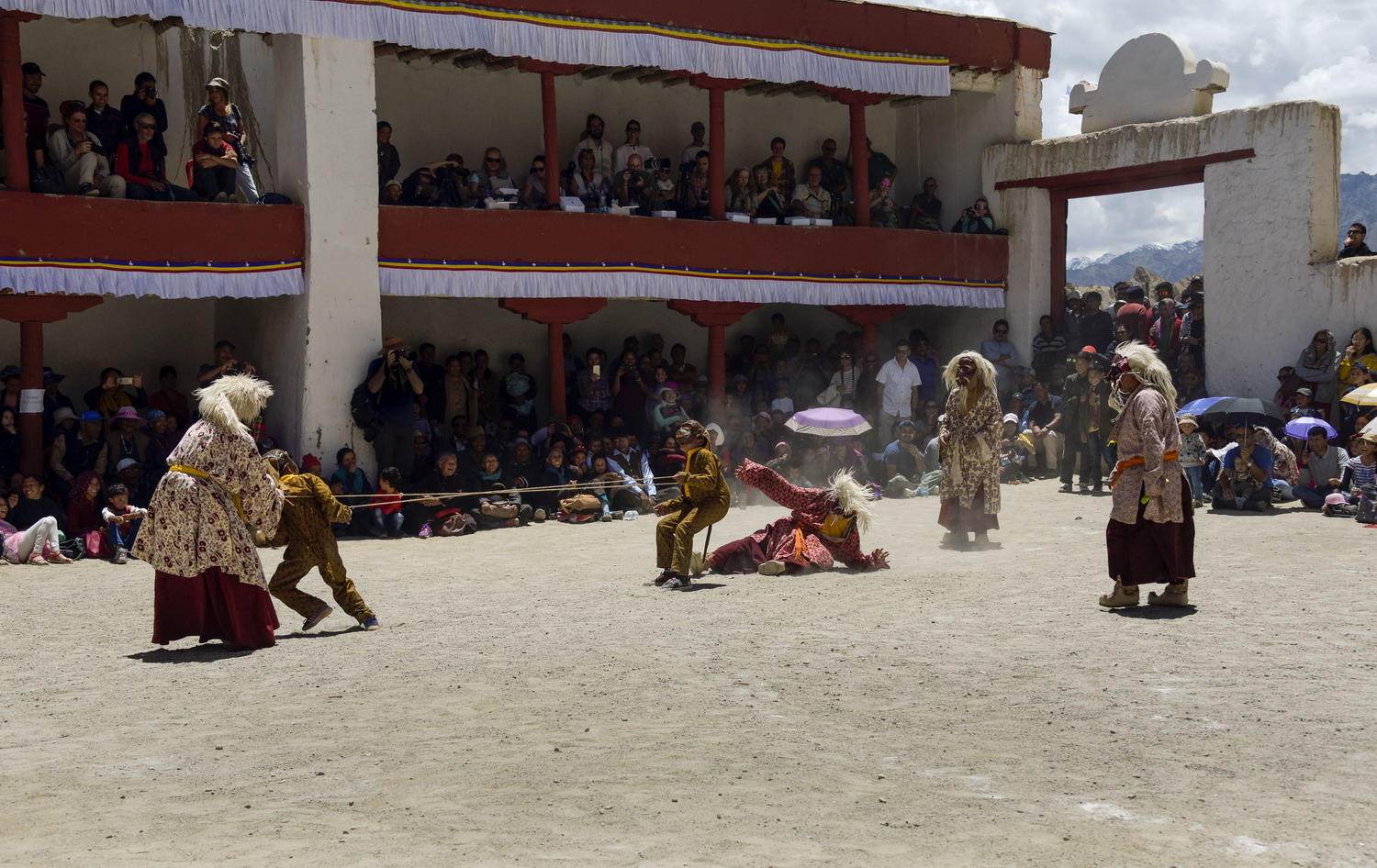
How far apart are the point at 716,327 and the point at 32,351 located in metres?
7.33

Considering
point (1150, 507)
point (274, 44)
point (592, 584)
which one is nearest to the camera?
point (1150, 507)

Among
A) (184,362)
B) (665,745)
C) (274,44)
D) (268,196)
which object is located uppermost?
(274,44)

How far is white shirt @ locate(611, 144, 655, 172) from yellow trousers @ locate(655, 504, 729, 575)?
7917 mm

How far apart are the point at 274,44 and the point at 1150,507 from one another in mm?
9795

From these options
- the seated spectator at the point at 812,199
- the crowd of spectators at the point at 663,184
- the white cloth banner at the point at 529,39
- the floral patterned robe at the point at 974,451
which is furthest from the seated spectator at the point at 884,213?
the floral patterned robe at the point at 974,451

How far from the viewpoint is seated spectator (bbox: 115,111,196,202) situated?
13.9 m

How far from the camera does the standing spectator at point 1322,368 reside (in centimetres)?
1603

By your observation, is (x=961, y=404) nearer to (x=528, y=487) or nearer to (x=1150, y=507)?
(x=1150, y=507)

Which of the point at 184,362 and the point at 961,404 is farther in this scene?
the point at 184,362

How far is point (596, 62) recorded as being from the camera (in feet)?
53.5

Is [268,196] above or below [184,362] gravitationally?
above

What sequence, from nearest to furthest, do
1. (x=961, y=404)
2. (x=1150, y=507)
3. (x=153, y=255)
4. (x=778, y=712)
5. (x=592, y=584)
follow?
(x=778, y=712), (x=1150, y=507), (x=592, y=584), (x=961, y=404), (x=153, y=255)

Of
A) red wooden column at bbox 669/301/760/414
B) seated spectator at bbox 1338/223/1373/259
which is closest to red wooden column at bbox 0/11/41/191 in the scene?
red wooden column at bbox 669/301/760/414

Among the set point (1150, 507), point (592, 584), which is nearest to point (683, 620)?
point (592, 584)
